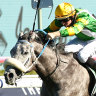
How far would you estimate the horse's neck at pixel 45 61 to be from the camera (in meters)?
4.98

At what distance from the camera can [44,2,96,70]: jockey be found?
206 inches

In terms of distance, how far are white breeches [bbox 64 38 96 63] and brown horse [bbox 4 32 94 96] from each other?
96 millimetres

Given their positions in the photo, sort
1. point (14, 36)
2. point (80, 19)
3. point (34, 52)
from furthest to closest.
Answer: point (14, 36)
point (80, 19)
point (34, 52)

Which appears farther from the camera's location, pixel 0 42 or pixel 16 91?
pixel 0 42

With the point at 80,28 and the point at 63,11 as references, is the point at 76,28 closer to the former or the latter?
the point at 80,28

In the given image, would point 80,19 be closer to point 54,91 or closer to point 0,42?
point 54,91

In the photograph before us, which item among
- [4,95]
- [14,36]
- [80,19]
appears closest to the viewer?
[80,19]

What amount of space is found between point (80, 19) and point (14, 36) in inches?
175

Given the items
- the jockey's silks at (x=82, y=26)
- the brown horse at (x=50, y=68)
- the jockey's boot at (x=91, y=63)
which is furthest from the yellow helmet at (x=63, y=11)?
the jockey's boot at (x=91, y=63)

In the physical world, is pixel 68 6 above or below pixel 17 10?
above

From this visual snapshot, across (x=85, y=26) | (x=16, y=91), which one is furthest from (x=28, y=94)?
(x=85, y=26)

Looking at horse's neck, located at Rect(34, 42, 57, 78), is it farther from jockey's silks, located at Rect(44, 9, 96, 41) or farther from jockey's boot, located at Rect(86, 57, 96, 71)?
jockey's boot, located at Rect(86, 57, 96, 71)

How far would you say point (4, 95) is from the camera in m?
7.54

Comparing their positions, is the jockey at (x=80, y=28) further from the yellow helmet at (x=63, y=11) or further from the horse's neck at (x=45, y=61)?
the horse's neck at (x=45, y=61)
